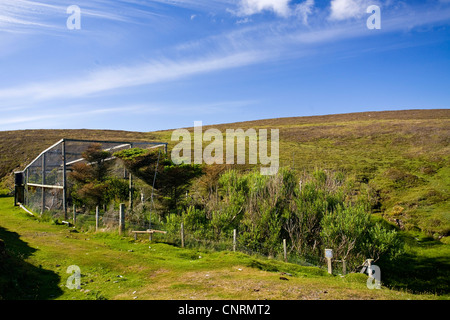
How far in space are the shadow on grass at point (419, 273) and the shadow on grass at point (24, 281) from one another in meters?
17.4

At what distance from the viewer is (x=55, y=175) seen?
25.2m

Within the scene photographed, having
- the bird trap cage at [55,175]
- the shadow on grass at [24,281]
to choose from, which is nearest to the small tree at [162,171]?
the bird trap cage at [55,175]

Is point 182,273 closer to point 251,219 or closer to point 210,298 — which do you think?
point 210,298

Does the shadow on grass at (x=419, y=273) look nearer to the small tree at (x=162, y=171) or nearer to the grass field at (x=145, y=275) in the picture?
the grass field at (x=145, y=275)

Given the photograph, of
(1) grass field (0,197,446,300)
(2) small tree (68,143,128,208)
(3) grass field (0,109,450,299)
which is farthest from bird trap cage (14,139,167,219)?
(1) grass field (0,197,446,300)

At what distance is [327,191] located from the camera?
24.0 meters

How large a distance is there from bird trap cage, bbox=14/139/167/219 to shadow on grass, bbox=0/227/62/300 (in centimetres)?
1271

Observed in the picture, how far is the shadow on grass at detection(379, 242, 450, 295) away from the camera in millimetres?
19266

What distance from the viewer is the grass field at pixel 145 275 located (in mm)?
8828

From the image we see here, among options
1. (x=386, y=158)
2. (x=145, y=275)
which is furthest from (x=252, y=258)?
(x=386, y=158)

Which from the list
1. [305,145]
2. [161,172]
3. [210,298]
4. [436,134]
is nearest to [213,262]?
[210,298]

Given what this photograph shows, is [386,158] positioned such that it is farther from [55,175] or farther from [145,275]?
[145,275]

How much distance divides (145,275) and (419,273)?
18347 mm
